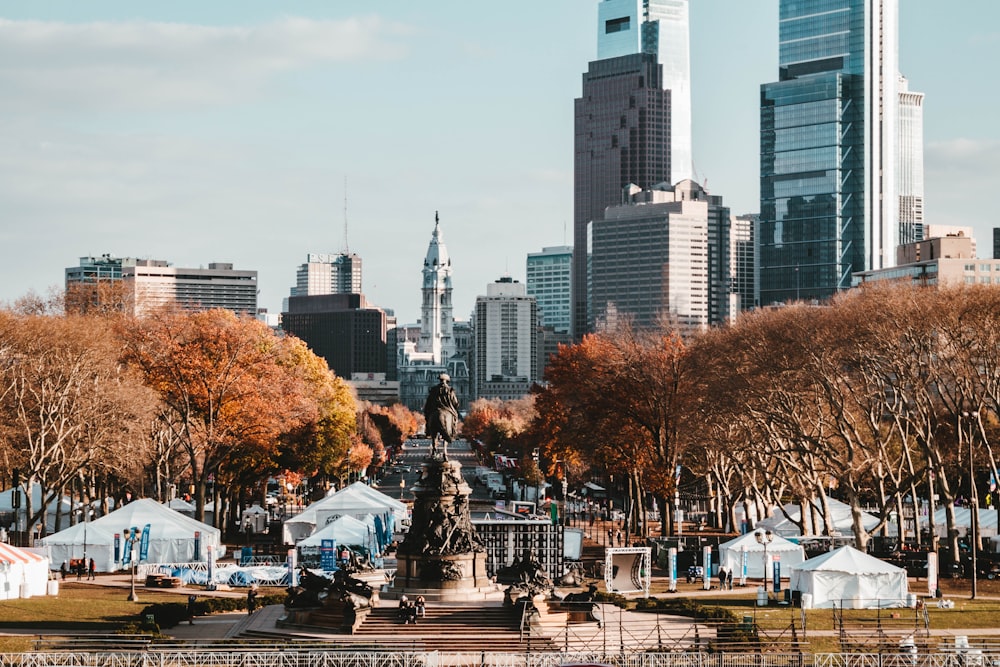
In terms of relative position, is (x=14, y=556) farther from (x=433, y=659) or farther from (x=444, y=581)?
(x=433, y=659)

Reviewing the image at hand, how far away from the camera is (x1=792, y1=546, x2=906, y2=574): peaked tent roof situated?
197 feet

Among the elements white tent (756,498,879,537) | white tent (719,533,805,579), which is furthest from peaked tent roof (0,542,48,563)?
white tent (756,498,879,537)

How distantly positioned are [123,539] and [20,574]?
518 inches

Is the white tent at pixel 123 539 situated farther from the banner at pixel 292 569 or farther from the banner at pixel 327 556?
the banner at pixel 292 569

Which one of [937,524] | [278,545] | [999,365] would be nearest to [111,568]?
[278,545]

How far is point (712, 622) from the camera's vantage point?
51.1 metres

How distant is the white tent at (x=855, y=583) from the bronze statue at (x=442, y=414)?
50.1 feet

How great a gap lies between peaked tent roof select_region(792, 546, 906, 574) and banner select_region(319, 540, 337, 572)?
22981mm

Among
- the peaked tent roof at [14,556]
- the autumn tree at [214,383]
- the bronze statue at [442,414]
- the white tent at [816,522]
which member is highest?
the autumn tree at [214,383]

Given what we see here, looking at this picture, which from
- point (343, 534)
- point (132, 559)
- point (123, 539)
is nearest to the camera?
point (132, 559)

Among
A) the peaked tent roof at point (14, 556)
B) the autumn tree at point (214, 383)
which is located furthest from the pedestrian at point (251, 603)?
the autumn tree at point (214, 383)

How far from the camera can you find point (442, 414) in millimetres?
55719

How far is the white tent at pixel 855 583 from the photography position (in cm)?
5981

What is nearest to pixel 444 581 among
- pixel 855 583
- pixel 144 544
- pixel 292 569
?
pixel 855 583
